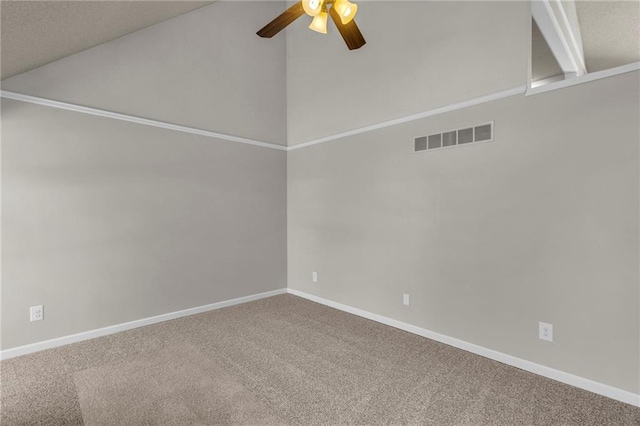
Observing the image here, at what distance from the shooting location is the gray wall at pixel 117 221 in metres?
2.74

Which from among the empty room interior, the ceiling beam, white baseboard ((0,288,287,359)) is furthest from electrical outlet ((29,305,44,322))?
the ceiling beam

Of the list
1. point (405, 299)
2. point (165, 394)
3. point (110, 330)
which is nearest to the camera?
point (165, 394)

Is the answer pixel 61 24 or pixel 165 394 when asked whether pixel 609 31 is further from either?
pixel 165 394

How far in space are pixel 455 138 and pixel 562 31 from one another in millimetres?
1571

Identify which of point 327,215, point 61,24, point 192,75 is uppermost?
point 192,75

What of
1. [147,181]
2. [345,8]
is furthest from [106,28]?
[345,8]

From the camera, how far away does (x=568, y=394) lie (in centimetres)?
216

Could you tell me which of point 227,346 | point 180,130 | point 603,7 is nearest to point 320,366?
point 227,346

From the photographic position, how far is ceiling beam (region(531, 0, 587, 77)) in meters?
2.70

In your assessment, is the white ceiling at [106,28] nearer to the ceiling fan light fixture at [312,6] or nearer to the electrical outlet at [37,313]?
the ceiling fan light fixture at [312,6]

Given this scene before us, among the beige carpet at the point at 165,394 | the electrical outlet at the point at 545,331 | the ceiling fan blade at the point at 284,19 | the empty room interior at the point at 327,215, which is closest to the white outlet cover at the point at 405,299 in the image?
the empty room interior at the point at 327,215

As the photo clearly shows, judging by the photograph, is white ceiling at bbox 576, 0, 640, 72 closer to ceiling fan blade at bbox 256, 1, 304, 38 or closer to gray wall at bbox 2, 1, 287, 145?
ceiling fan blade at bbox 256, 1, 304, 38

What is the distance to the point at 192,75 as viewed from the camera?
3781mm

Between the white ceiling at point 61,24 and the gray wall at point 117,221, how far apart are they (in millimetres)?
609
